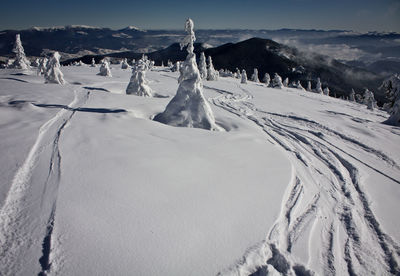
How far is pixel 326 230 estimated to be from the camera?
16.1 feet

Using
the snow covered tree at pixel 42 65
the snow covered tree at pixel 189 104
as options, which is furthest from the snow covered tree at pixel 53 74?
the snow covered tree at pixel 189 104

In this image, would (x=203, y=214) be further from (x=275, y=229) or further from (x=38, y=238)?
(x=38, y=238)

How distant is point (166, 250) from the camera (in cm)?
378

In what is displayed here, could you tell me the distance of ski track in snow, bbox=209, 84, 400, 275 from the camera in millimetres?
3957

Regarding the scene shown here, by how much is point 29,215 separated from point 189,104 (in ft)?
29.5

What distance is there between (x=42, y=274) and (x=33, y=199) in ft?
6.60

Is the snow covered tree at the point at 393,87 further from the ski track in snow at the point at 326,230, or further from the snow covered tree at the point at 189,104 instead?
the snow covered tree at the point at 189,104

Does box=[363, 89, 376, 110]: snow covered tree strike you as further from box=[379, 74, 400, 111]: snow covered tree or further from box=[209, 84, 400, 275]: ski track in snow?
box=[209, 84, 400, 275]: ski track in snow

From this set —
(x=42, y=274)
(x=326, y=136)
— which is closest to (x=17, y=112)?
(x=42, y=274)

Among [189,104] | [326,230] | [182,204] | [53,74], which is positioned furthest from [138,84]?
[326,230]

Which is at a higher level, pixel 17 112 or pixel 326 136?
pixel 17 112

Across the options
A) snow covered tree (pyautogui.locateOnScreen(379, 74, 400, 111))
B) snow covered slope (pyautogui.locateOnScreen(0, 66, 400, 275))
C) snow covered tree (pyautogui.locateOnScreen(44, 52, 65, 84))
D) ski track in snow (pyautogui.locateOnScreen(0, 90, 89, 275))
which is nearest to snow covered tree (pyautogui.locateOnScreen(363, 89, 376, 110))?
snow covered tree (pyautogui.locateOnScreen(379, 74, 400, 111))

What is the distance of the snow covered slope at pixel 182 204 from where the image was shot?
3.65m

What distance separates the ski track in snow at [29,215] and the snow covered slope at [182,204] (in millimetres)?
20
